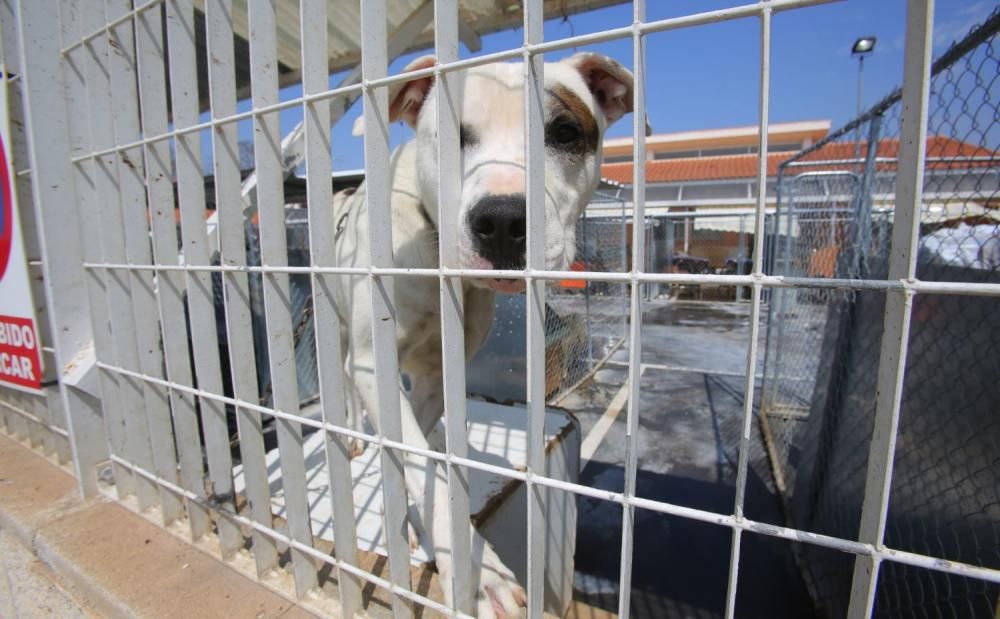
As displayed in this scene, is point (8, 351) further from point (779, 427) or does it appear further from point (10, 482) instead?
point (779, 427)

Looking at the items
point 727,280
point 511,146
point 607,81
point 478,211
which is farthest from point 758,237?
point 607,81

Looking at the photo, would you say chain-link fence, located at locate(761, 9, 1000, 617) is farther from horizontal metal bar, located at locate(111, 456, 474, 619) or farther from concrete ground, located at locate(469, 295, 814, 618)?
horizontal metal bar, located at locate(111, 456, 474, 619)

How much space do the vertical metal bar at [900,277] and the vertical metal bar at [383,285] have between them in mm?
971

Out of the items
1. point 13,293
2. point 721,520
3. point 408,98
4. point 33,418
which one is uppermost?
point 408,98

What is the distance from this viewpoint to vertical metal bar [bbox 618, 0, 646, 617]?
0.81 m

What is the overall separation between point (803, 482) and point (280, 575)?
342 cm

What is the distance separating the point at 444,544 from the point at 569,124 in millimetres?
1571

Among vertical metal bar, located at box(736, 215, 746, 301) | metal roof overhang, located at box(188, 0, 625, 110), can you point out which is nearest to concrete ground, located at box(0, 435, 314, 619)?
metal roof overhang, located at box(188, 0, 625, 110)

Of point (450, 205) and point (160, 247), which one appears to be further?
point (160, 247)

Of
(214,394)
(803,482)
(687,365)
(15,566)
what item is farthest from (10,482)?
(687,365)

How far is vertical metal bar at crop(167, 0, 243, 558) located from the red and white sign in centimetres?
127

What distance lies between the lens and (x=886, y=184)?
13.6 ft

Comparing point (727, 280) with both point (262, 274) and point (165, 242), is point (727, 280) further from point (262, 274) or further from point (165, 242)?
point (165, 242)

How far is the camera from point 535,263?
957mm
